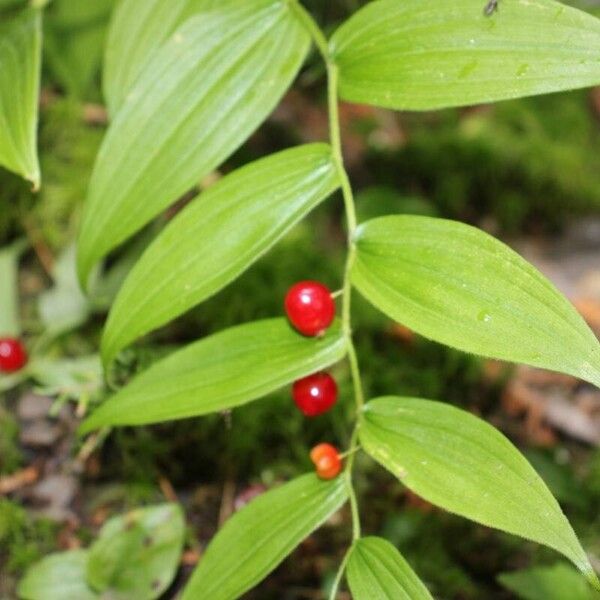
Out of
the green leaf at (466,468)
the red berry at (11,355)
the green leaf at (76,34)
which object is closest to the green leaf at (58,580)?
the red berry at (11,355)

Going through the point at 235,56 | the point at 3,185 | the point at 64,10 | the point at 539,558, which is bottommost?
the point at 539,558

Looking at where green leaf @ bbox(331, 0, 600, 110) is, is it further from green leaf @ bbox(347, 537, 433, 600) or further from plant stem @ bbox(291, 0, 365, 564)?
green leaf @ bbox(347, 537, 433, 600)

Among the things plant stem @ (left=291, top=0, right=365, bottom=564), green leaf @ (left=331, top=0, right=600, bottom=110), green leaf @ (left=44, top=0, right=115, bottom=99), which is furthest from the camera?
green leaf @ (left=44, top=0, right=115, bottom=99)

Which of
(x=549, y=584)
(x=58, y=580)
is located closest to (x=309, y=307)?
(x=549, y=584)

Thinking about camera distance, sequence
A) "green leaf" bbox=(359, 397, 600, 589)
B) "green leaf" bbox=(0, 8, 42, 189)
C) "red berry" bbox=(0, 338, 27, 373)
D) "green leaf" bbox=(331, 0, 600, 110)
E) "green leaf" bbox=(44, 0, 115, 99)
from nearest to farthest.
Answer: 1. "green leaf" bbox=(359, 397, 600, 589)
2. "green leaf" bbox=(331, 0, 600, 110)
3. "green leaf" bbox=(0, 8, 42, 189)
4. "red berry" bbox=(0, 338, 27, 373)
5. "green leaf" bbox=(44, 0, 115, 99)

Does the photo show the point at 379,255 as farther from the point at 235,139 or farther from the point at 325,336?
the point at 235,139

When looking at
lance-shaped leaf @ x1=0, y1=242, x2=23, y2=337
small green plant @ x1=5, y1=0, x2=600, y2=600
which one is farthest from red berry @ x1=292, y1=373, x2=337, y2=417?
lance-shaped leaf @ x1=0, y1=242, x2=23, y2=337

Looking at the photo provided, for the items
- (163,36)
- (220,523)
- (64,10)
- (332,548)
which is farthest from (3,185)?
(332,548)

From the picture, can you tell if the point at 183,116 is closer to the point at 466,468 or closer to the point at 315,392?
the point at 315,392
